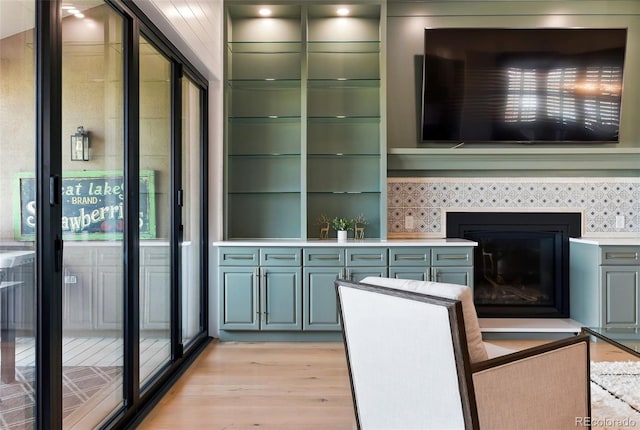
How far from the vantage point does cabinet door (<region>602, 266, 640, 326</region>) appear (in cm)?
349

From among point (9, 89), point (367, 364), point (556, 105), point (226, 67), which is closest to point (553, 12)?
point (556, 105)

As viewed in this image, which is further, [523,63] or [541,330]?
[523,63]

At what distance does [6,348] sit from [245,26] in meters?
3.50

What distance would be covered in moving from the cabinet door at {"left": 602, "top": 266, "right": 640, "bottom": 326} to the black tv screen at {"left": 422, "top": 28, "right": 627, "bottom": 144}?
132 cm

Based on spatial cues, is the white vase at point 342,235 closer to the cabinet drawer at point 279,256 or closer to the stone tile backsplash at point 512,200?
the cabinet drawer at point 279,256

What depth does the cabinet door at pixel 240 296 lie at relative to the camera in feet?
11.6

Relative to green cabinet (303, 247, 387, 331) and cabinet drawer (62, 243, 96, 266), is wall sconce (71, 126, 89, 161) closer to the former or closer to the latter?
cabinet drawer (62, 243, 96, 266)

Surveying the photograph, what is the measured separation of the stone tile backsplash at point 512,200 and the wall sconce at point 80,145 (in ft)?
9.08

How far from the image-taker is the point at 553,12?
13.3ft

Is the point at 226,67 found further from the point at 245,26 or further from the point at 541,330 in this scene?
the point at 541,330

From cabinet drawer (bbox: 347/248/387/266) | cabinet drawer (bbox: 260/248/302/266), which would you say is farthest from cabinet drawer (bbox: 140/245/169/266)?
cabinet drawer (bbox: 347/248/387/266)

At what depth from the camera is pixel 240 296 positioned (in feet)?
11.7

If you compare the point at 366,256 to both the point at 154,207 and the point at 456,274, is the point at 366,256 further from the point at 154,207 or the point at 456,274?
the point at 154,207

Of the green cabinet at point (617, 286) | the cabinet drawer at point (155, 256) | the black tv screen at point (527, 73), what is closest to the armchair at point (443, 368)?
the cabinet drawer at point (155, 256)
